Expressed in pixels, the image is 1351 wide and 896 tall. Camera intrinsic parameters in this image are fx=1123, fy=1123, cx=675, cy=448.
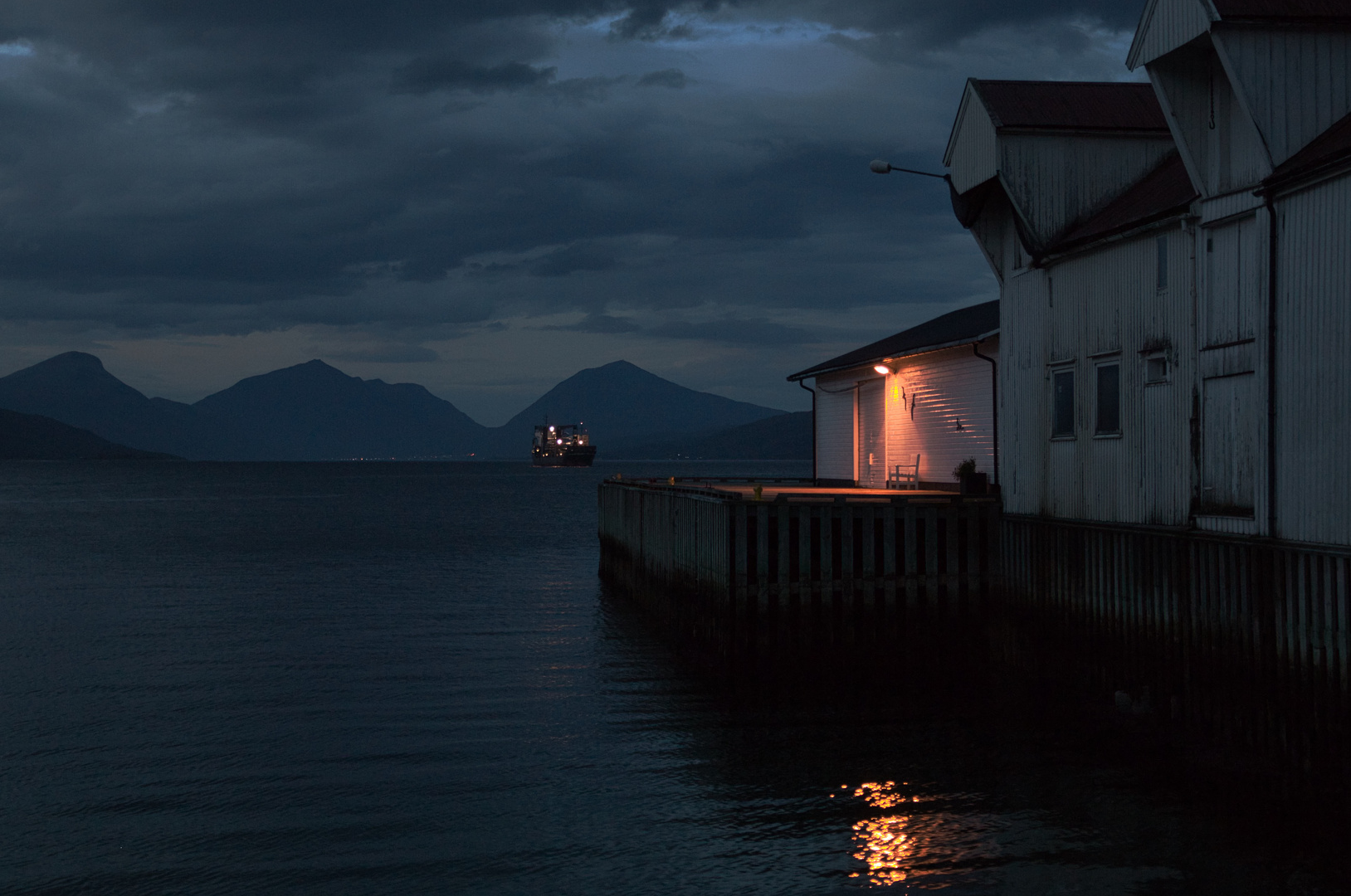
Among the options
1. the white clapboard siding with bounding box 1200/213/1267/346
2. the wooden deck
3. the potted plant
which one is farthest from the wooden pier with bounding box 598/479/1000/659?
the white clapboard siding with bounding box 1200/213/1267/346

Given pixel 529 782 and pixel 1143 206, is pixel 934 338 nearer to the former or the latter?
pixel 1143 206

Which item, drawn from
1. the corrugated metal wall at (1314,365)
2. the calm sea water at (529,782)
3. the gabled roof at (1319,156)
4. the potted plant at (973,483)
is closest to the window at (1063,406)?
the potted plant at (973,483)

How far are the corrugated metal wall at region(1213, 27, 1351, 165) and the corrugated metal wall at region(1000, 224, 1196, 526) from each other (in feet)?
6.49

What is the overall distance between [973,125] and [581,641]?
13862 mm

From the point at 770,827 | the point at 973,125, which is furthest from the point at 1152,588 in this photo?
the point at 973,125

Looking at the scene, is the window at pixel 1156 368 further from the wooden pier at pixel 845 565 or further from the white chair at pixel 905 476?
the white chair at pixel 905 476

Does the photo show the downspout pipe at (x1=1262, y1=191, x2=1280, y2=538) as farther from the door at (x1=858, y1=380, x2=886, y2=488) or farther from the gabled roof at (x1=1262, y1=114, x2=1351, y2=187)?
the door at (x1=858, y1=380, x2=886, y2=488)

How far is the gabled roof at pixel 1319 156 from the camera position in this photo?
12.2 meters

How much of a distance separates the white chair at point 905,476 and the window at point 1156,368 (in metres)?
12.1

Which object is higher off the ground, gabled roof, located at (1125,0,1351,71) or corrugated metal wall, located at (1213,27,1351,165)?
gabled roof, located at (1125,0,1351,71)

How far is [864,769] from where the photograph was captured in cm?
1423

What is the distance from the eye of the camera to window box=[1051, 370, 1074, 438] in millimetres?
18375

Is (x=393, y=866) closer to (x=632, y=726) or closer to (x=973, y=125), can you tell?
(x=632, y=726)

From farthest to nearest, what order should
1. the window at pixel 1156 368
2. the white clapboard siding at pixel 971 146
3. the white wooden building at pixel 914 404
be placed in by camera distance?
1. the white wooden building at pixel 914 404
2. the white clapboard siding at pixel 971 146
3. the window at pixel 1156 368
